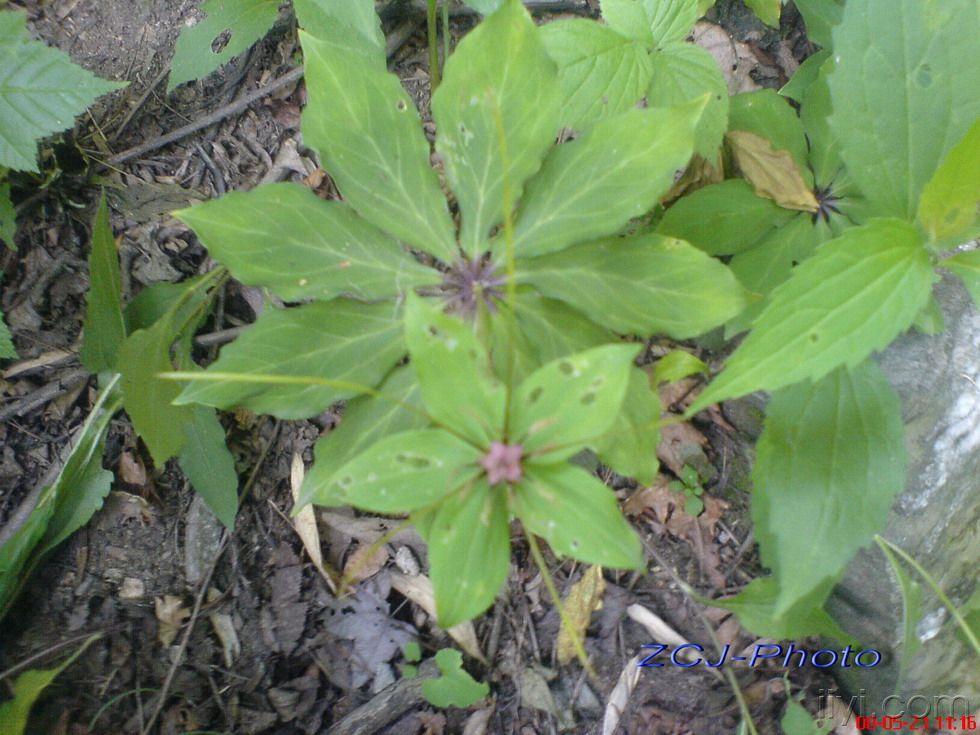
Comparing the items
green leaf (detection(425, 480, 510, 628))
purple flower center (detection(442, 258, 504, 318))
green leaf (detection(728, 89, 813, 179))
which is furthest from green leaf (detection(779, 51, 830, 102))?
green leaf (detection(425, 480, 510, 628))

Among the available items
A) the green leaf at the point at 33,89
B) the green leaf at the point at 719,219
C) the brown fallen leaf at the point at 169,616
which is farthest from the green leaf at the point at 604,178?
the brown fallen leaf at the point at 169,616

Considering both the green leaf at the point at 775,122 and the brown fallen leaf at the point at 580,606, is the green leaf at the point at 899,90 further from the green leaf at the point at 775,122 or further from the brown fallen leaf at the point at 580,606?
the brown fallen leaf at the point at 580,606

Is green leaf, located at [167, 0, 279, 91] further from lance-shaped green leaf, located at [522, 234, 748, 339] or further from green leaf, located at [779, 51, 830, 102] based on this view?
green leaf, located at [779, 51, 830, 102]

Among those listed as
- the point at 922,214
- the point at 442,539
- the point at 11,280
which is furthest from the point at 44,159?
the point at 922,214

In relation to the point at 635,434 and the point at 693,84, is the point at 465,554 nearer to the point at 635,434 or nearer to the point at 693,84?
the point at 635,434

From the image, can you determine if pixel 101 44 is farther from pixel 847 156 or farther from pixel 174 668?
pixel 847 156

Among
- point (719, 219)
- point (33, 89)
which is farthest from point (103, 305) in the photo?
point (719, 219)
